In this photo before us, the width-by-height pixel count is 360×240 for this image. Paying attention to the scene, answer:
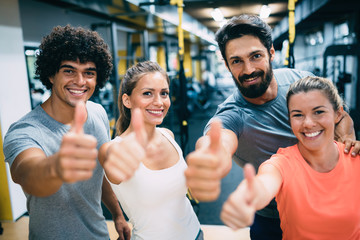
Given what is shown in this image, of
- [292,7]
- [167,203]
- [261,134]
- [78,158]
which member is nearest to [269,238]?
[261,134]

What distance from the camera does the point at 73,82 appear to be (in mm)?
1296

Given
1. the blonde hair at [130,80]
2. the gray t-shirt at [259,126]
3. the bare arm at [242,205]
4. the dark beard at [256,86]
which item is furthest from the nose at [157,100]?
the bare arm at [242,205]

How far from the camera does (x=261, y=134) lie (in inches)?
57.8

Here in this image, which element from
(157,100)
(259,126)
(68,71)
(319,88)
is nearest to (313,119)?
(319,88)

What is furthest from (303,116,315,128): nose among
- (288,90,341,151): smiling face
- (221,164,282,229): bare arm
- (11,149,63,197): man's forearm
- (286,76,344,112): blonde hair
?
(11,149,63,197): man's forearm

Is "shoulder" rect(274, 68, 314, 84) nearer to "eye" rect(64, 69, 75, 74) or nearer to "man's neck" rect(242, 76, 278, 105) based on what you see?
"man's neck" rect(242, 76, 278, 105)

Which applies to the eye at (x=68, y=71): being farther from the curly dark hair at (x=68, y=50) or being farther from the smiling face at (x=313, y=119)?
the smiling face at (x=313, y=119)

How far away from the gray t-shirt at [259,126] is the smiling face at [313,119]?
0.32m

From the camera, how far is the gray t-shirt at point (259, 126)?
1.46m

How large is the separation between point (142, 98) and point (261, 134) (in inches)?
26.4

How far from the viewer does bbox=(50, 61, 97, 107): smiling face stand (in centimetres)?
129

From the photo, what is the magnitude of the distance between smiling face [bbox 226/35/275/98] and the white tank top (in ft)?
1.93

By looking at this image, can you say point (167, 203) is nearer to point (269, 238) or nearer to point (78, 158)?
point (78, 158)

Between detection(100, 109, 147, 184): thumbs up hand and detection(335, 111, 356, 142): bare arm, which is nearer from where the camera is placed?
detection(100, 109, 147, 184): thumbs up hand
